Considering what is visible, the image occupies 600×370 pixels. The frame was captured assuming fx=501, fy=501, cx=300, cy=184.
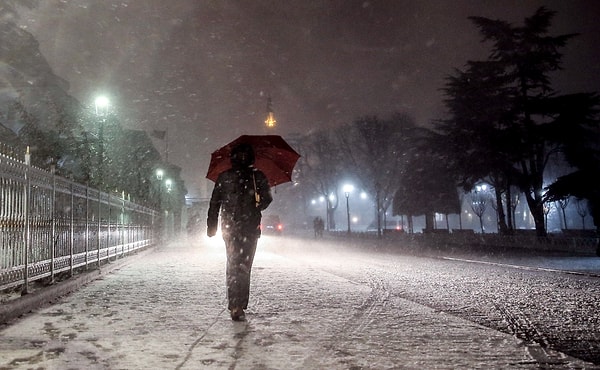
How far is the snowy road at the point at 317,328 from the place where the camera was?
439cm

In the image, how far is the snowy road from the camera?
14.4 feet

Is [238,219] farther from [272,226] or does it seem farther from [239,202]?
[272,226]

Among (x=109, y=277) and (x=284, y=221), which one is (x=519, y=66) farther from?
(x=284, y=221)

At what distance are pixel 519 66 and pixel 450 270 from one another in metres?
19.8

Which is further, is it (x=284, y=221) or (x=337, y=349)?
(x=284, y=221)

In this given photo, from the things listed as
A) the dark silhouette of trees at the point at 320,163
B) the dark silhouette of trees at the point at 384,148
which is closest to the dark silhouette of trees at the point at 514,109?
the dark silhouette of trees at the point at 384,148

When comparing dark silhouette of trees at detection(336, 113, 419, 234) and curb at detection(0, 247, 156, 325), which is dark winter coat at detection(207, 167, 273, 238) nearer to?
curb at detection(0, 247, 156, 325)

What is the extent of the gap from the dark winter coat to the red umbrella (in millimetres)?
907

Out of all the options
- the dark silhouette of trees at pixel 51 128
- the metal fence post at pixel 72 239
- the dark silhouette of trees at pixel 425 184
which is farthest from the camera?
the dark silhouette of trees at pixel 425 184

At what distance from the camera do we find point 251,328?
5.78 m

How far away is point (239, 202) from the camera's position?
6293 millimetres

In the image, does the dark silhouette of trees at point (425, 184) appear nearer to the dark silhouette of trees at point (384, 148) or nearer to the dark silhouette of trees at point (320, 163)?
the dark silhouette of trees at point (384, 148)

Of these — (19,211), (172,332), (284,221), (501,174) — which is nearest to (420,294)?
(172,332)

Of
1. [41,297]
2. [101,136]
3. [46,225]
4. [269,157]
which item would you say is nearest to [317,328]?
[269,157]
